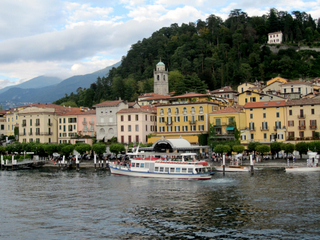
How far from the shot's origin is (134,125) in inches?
3339

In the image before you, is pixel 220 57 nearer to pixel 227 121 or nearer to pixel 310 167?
pixel 227 121

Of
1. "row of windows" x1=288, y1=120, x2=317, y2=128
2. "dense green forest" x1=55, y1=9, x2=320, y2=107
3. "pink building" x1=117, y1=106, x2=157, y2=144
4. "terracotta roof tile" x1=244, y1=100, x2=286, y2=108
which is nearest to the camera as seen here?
"row of windows" x1=288, y1=120, x2=317, y2=128

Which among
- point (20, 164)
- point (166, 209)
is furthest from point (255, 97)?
point (166, 209)

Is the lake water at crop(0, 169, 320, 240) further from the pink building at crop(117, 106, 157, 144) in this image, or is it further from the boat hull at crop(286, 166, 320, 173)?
the pink building at crop(117, 106, 157, 144)

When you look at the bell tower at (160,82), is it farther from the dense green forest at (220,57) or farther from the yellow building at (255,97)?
the yellow building at (255,97)

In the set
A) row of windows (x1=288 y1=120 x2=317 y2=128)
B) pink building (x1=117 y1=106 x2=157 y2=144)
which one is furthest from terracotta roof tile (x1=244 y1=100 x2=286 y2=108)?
pink building (x1=117 y1=106 x2=157 y2=144)

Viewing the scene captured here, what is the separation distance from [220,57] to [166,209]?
11870 centimetres

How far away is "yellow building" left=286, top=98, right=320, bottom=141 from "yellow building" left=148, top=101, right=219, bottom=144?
1657 cm

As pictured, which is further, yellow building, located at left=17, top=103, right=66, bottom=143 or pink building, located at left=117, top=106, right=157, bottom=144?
yellow building, located at left=17, top=103, right=66, bottom=143

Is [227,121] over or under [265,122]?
over

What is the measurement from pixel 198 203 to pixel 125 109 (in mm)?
53952

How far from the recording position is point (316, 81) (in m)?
105

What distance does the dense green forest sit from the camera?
125938mm

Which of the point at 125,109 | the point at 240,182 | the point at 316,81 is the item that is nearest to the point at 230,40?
the point at 316,81
